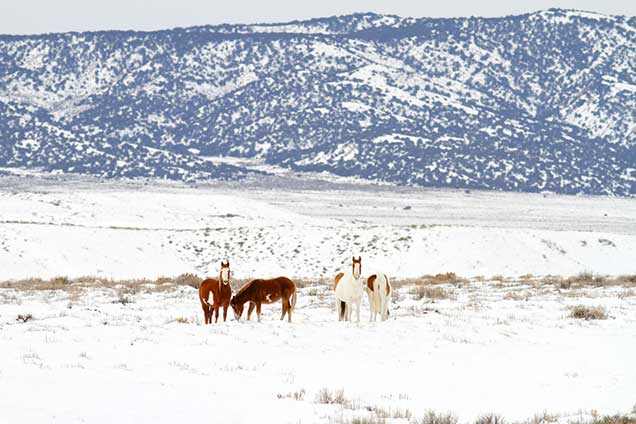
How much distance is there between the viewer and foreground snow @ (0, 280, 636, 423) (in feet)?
35.6

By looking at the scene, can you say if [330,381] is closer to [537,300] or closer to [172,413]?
[172,413]

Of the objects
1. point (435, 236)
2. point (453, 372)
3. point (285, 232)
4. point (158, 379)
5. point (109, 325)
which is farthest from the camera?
point (285, 232)

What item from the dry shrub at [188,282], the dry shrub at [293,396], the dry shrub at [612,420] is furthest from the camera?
the dry shrub at [188,282]

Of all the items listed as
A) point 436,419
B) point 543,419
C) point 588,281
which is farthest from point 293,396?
point 588,281

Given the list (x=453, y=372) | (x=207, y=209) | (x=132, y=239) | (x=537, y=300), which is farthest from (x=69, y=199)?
(x=453, y=372)

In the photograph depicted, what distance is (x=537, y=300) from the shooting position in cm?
2339

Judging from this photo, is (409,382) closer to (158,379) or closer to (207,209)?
(158,379)

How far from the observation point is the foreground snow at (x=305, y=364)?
10844 mm

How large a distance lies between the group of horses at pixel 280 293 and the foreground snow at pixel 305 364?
0.44m

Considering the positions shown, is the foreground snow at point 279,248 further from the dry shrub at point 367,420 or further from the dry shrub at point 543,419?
the dry shrub at point 367,420

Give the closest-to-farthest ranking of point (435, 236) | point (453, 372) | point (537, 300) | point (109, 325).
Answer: point (453, 372), point (109, 325), point (537, 300), point (435, 236)

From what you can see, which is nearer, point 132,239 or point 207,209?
point 132,239

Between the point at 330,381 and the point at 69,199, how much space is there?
74.2 meters

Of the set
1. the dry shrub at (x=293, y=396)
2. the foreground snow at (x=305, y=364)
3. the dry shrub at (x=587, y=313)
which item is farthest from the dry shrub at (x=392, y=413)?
the dry shrub at (x=587, y=313)
